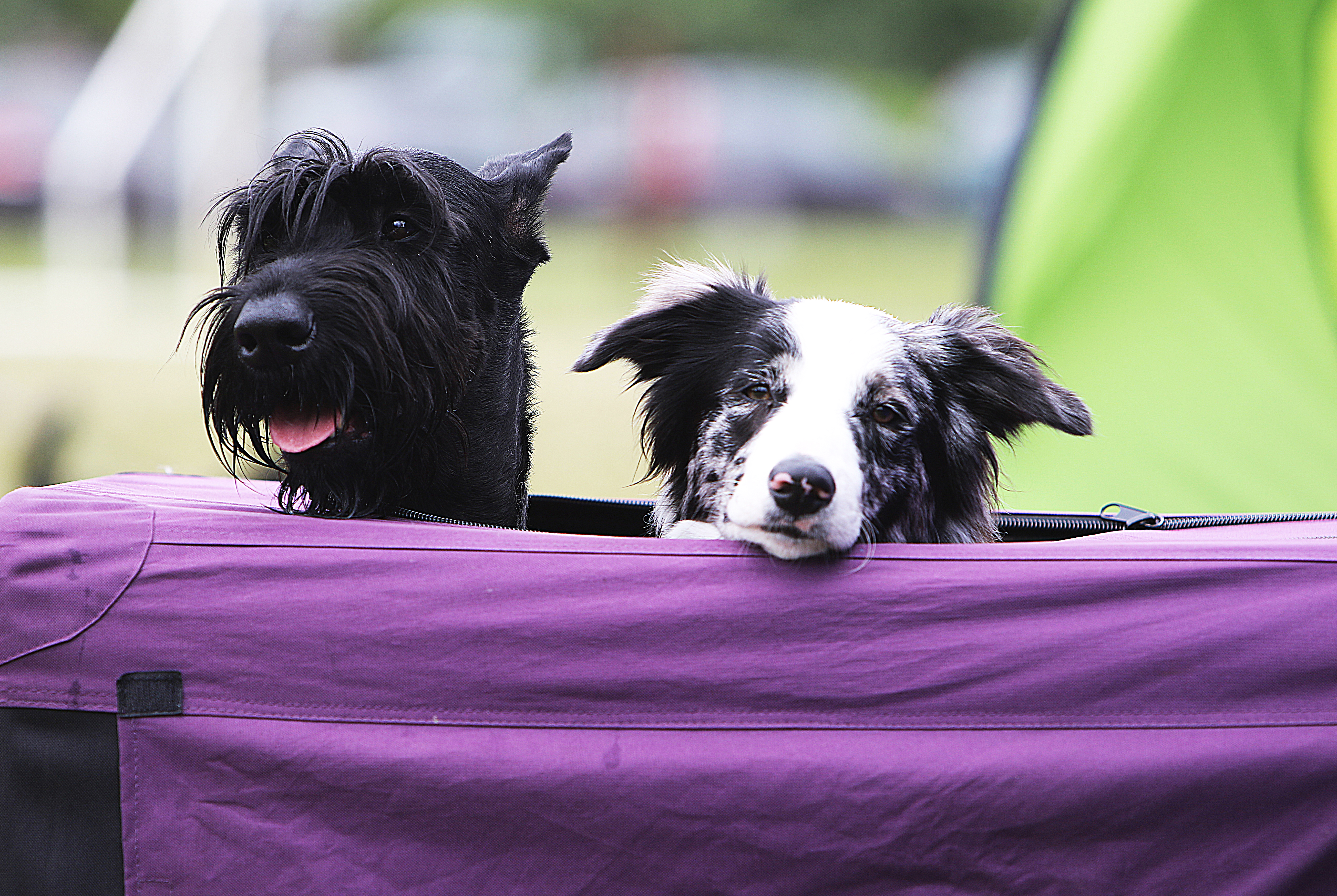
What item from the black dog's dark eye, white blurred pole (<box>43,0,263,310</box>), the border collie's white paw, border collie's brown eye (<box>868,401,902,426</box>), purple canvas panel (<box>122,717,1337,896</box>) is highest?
white blurred pole (<box>43,0,263,310</box>)

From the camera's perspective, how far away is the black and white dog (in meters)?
2.00

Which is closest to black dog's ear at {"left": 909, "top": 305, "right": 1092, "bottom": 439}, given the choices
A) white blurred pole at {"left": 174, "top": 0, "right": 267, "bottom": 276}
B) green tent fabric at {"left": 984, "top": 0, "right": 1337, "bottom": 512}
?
green tent fabric at {"left": 984, "top": 0, "right": 1337, "bottom": 512}

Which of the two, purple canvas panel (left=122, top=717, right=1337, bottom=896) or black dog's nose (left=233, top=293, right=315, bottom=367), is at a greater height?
black dog's nose (left=233, top=293, right=315, bottom=367)

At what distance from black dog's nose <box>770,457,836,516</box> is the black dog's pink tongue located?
30.0 inches

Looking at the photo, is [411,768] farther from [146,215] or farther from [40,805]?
[146,215]

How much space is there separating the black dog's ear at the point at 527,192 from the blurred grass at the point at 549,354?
0.48 m

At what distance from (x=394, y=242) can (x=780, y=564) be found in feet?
3.08

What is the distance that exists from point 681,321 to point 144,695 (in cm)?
126

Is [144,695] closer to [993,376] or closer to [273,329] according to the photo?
[273,329]

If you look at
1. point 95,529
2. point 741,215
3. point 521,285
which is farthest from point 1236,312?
point 741,215

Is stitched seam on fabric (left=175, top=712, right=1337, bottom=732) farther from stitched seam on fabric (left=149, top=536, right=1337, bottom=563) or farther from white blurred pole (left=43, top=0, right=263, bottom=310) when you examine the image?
white blurred pole (left=43, top=0, right=263, bottom=310)

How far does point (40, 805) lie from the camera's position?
1.59m

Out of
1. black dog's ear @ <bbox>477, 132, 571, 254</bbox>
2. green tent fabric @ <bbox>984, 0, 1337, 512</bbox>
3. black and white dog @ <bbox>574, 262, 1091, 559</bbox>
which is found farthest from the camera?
green tent fabric @ <bbox>984, 0, 1337, 512</bbox>

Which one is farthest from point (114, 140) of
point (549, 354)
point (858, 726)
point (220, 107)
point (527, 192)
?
point (858, 726)
